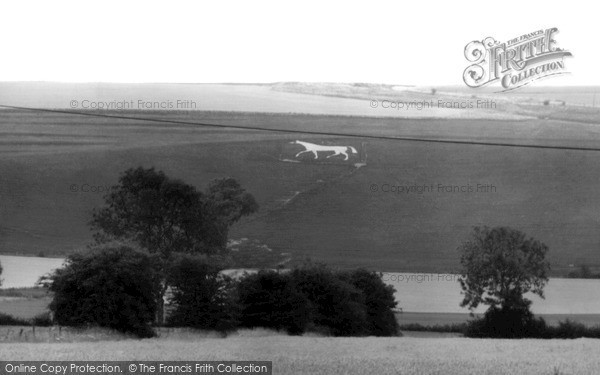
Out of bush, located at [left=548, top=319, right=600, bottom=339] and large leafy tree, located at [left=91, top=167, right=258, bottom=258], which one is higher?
large leafy tree, located at [left=91, top=167, right=258, bottom=258]

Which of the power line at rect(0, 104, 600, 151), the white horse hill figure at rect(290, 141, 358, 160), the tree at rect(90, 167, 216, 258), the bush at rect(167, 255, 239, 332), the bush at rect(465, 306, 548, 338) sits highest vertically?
the power line at rect(0, 104, 600, 151)

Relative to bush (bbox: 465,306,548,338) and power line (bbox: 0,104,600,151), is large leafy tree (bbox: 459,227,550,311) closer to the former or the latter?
bush (bbox: 465,306,548,338)

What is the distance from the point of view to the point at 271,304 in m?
15.7

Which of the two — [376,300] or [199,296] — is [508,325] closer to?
[376,300]

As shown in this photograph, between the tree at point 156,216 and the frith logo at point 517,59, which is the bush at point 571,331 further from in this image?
the tree at point 156,216

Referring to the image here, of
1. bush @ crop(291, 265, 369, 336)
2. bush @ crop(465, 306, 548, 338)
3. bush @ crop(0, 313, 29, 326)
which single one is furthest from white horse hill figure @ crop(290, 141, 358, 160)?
bush @ crop(0, 313, 29, 326)

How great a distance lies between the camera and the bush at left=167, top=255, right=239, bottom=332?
15516 mm

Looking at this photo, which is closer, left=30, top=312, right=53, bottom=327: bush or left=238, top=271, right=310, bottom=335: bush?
left=30, top=312, right=53, bottom=327: bush

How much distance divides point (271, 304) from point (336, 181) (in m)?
2.25

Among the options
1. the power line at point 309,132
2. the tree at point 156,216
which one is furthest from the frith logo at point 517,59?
the tree at point 156,216

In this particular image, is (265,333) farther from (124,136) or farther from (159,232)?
(124,136)

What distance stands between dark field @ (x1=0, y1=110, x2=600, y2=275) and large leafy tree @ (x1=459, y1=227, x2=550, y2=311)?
7.3 inches

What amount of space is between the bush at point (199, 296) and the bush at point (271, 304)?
8.4 inches

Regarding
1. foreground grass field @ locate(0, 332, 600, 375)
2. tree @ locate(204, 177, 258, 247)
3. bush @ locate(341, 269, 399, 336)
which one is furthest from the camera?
tree @ locate(204, 177, 258, 247)
